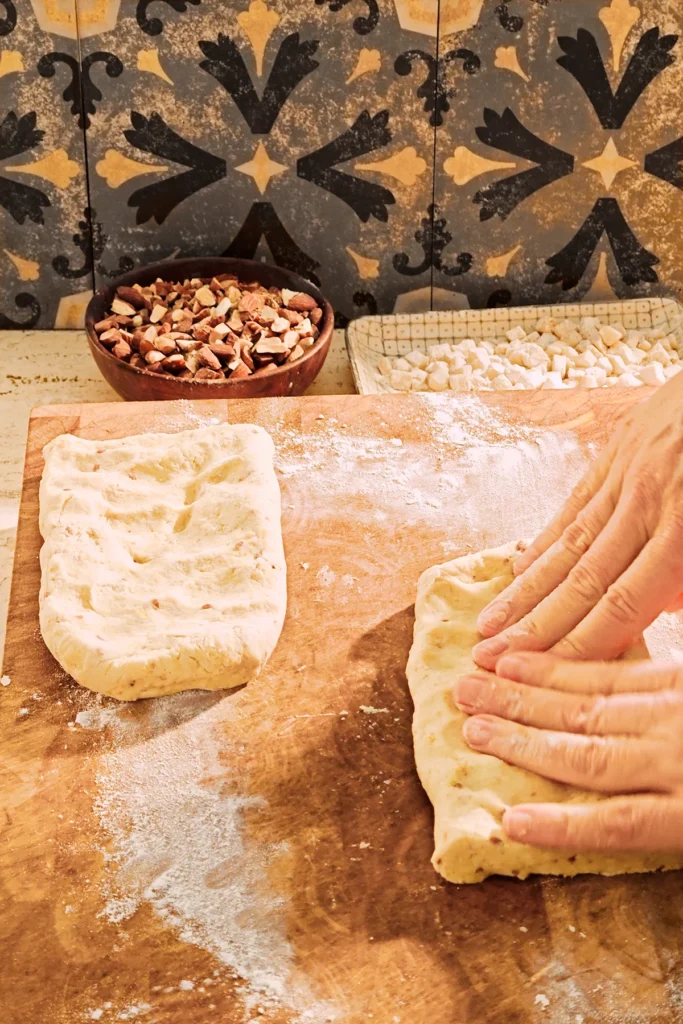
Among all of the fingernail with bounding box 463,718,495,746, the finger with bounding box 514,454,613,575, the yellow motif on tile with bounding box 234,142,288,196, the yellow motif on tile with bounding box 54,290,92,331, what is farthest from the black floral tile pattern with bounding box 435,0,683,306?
the fingernail with bounding box 463,718,495,746

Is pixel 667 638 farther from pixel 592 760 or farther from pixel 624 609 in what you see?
pixel 592 760

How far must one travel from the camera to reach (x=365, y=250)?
2.57 metres

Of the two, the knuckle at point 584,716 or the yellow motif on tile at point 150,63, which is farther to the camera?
the yellow motif on tile at point 150,63

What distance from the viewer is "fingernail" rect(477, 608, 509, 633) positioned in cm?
137

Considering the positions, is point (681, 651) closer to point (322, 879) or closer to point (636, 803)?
point (636, 803)

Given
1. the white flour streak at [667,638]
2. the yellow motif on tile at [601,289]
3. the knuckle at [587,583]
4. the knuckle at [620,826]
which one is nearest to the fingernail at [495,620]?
the knuckle at [587,583]

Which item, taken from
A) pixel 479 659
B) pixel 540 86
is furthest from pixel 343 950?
pixel 540 86

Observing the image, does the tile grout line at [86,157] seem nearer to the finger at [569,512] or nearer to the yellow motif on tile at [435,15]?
the yellow motif on tile at [435,15]

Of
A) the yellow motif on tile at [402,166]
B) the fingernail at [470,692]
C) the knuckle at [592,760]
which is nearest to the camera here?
the knuckle at [592,760]

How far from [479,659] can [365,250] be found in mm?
1530

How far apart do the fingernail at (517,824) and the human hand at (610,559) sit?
0.23m

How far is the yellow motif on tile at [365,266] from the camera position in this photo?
2580mm

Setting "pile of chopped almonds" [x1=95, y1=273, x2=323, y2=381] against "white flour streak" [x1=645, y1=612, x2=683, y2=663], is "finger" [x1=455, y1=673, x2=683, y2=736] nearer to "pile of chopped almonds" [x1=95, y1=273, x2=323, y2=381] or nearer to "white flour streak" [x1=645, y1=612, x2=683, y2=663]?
"white flour streak" [x1=645, y1=612, x2=683, y2=663]

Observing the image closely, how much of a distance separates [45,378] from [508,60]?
1361 millimetres
